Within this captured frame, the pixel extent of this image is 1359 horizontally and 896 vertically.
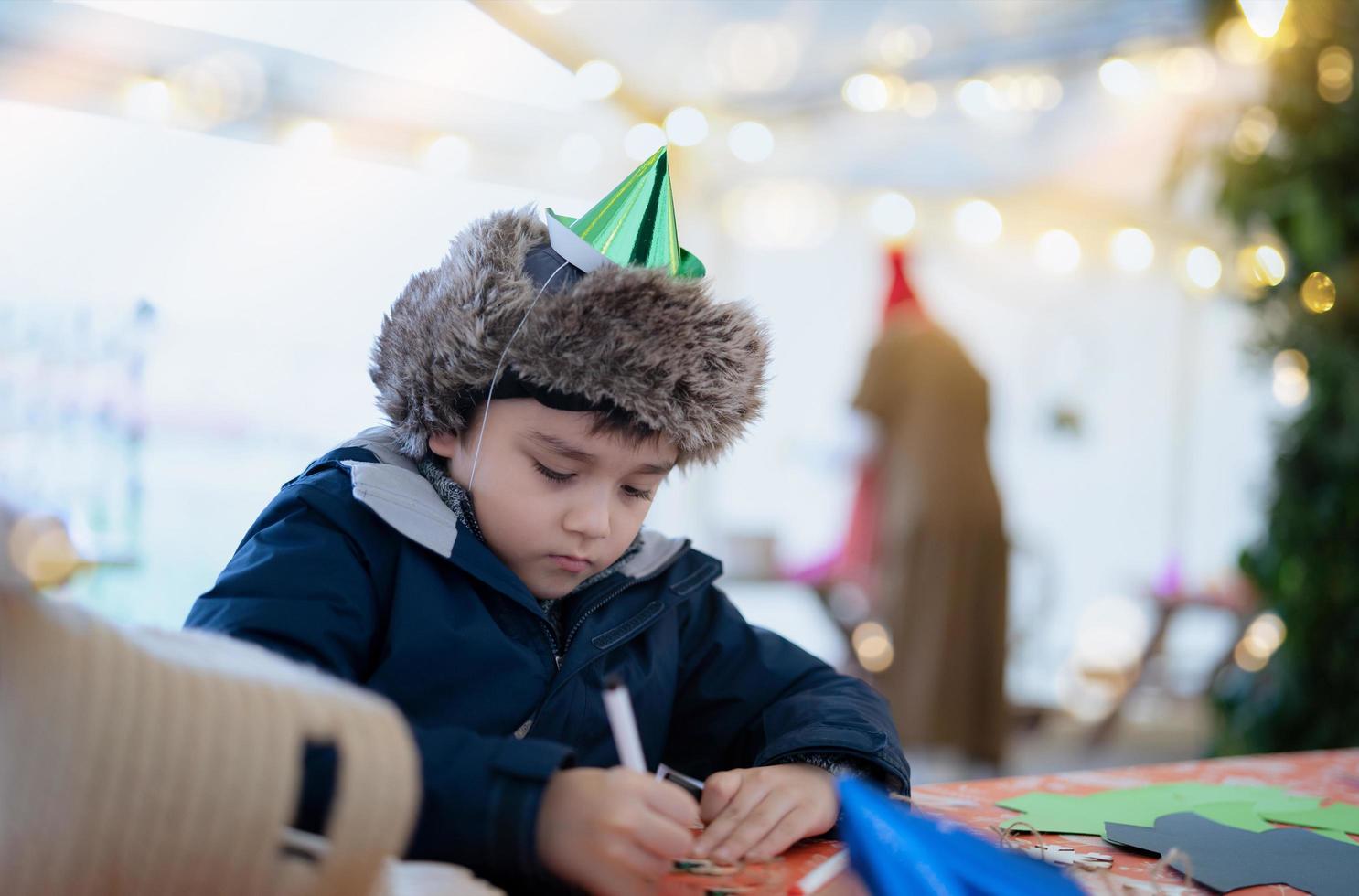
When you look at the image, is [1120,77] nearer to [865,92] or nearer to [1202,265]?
[865,92]

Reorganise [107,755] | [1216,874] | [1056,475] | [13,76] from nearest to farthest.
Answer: [107,755] < [1216,874] < [13,76] < [1056,475]

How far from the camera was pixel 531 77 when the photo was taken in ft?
8.87

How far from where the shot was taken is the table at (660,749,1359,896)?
2.48 feet

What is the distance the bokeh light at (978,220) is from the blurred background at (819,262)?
0.11 feet

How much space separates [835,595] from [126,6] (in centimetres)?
290

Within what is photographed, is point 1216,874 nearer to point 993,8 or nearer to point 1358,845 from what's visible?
point 1358,845

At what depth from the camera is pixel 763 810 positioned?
2.81 feet

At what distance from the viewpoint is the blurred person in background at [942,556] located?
3.68 metres

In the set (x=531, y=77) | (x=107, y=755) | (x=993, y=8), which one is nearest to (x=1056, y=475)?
(x=993, y=8)

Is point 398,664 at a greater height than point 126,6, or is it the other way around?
point 126,6

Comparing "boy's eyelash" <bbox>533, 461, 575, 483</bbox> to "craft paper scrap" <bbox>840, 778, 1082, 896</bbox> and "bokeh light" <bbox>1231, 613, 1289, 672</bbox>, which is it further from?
"bokeh light" <bbox>1231, 613, 1289, 672</bbox>

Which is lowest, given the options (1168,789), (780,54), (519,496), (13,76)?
(1168,789)

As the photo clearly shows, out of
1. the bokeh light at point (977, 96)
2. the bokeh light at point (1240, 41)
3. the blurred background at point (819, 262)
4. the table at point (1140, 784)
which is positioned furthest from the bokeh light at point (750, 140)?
the table at point (1140, 784)

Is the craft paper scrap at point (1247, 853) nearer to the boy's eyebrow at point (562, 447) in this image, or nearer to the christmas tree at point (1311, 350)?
the boy's eyebrow at point (562, 447)
